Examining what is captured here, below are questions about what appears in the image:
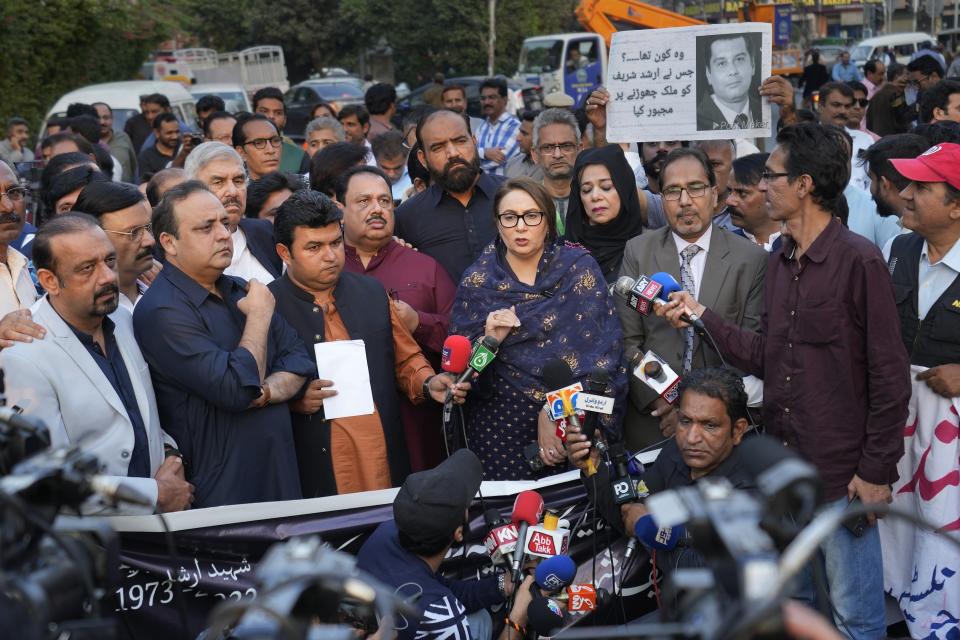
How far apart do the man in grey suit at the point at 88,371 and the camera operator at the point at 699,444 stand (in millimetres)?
1743

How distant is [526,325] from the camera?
5129mm

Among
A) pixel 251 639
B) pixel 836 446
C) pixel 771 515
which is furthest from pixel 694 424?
pixel 251 639

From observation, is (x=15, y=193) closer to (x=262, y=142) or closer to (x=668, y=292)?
(x=262, y=142)

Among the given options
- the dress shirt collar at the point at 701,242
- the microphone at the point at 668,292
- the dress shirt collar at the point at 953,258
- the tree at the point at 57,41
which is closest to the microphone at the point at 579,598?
the microphone at the point at 668,292

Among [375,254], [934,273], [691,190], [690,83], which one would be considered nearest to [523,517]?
[691,190]

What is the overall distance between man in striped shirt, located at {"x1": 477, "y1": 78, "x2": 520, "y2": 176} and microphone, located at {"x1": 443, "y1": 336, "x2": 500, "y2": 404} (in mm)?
5328

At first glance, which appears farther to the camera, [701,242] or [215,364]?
[701,242]

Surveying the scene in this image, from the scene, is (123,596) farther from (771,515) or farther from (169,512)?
(771,515)

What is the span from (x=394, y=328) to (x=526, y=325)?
2.14 ft

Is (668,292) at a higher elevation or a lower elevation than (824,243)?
lower

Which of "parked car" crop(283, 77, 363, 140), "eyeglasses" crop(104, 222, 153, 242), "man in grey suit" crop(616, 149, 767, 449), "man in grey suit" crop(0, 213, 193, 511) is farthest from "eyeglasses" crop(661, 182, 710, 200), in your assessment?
"parked car" crop(283, 77, 363, 140)

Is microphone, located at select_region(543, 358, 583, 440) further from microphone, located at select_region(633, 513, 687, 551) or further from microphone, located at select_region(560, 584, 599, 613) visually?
microphone, located at select_region(560, 584, 599, 613)

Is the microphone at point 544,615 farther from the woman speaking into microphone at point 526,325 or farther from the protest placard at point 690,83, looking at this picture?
the protest placard at point 690,83

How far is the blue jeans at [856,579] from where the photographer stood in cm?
450
